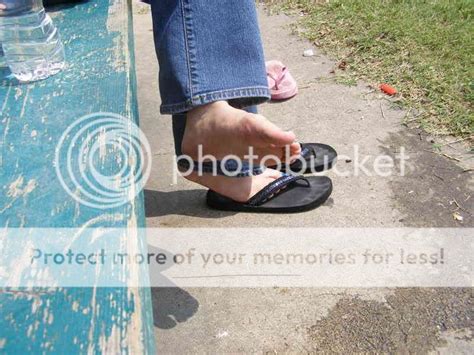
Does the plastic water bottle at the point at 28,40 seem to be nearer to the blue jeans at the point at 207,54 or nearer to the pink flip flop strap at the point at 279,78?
the blue jeans at the point at 207,54

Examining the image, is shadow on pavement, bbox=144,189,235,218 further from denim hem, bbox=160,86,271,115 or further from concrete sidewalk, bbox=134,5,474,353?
denim hem, bbox=160,86,271,115

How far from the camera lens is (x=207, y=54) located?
1.02 metres

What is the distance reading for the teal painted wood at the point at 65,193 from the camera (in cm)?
58

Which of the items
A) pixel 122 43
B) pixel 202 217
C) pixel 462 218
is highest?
pixel 122 43

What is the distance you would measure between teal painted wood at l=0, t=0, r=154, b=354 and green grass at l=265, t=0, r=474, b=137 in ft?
3.86

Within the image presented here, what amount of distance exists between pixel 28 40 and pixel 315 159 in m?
0.98

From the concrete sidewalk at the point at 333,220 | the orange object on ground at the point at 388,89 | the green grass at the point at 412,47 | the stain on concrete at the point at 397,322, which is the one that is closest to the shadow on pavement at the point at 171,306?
the concrete sidewalk at the point at 333,220

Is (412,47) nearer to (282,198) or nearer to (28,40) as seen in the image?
(282,198)

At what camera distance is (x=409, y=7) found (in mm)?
2799

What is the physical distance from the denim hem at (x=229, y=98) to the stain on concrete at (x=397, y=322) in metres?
0.58

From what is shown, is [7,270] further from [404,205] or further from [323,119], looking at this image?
[323,119]

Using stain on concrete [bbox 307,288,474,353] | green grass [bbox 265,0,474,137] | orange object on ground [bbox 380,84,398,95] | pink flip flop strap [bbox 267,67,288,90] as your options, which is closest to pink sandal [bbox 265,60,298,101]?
pink flip flop strap [bbox 267,67,288,90]

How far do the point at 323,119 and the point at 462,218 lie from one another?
2.47ft

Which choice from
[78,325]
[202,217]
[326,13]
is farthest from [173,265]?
[326,13]
